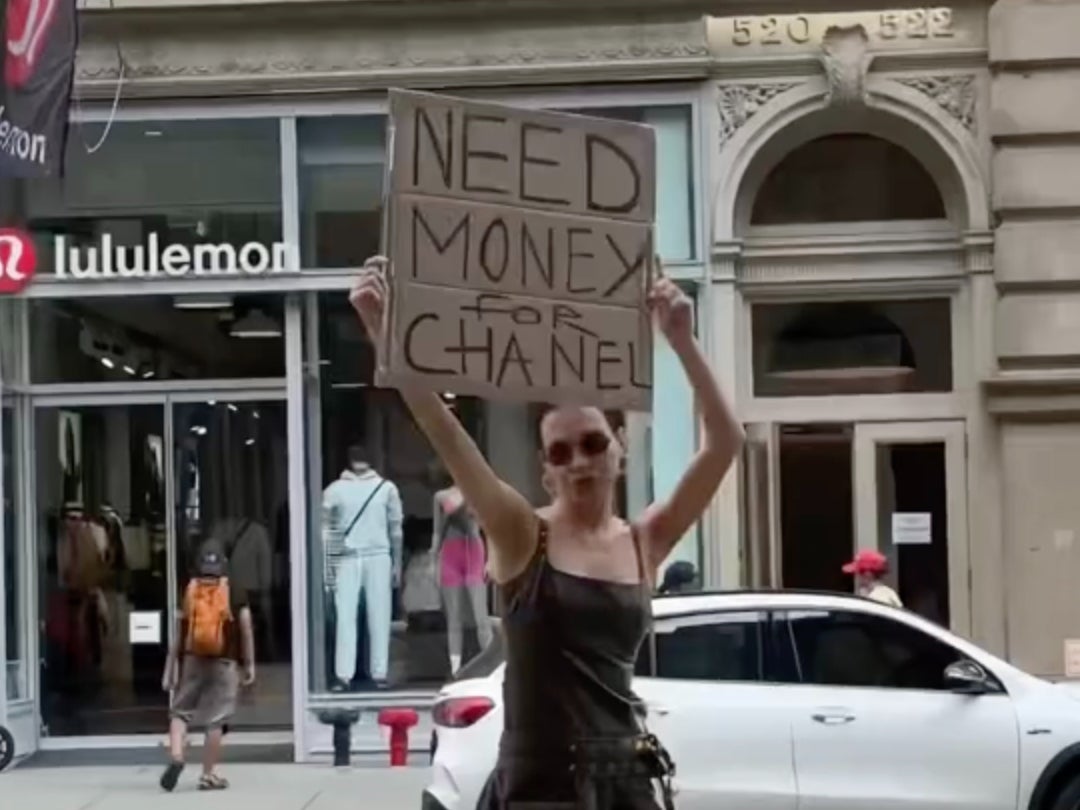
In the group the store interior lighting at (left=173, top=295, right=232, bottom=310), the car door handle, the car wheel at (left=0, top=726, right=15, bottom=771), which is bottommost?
the car wheel at (left=0, top=726, right=15, bottom=771)

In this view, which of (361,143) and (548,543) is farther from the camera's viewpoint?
(361,143)

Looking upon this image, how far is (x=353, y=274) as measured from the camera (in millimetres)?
15281

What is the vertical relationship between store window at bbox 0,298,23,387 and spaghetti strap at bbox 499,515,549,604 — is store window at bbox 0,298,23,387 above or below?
above

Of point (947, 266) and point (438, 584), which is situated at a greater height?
point (947, 266)

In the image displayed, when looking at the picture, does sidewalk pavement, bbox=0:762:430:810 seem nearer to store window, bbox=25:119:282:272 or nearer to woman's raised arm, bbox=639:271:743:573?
store window, bbox=25:119:282:272

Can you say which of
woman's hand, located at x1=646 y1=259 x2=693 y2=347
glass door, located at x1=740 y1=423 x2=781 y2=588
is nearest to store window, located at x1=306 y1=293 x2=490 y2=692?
glass door, located at x1=740 y1=423 x2=781 y2=588

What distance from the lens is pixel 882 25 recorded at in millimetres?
15094

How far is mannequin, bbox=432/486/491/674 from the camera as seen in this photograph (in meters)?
15.2

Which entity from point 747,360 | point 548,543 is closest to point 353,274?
point 747,360

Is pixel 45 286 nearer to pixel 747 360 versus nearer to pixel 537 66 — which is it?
pixel 537 66

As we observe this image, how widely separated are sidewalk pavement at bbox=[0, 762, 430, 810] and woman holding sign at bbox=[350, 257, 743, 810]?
29.6 feet

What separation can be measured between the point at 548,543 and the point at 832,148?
40.5ft

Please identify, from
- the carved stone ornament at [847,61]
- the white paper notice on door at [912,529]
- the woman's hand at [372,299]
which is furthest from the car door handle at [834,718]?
the woman's hand at [372,299]

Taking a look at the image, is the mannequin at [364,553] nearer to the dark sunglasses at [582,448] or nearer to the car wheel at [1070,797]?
the car wheel at [1070,797]
